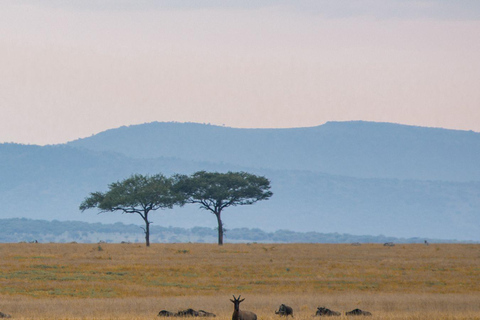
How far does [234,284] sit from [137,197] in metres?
52.5

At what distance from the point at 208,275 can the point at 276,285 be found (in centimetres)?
658

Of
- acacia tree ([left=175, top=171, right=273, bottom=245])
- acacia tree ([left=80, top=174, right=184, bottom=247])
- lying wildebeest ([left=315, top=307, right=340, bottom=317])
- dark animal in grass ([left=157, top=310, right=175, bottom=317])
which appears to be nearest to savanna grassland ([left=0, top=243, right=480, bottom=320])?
dark animal in grass ([left=157, top=310, right=175, bottom=317])

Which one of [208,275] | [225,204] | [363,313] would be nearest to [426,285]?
[208,275]

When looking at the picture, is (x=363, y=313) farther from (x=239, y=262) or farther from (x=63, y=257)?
(x=63, y=257)

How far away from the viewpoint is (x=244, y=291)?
42906 millimetres

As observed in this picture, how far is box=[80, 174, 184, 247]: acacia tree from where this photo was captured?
97.8m

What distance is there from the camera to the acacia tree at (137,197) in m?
97.8

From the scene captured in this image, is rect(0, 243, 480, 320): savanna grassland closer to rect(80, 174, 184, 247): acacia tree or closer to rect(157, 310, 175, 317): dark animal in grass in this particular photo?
rect(157, 310, 175, 317): dark animal in grass

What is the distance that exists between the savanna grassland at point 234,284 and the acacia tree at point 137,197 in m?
28.6

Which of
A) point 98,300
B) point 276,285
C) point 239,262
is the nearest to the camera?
point 98,300

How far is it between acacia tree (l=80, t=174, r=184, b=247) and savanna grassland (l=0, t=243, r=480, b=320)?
28.6m

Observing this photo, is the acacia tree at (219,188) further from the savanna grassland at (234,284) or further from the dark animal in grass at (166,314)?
the dark animal in grass at (166,314)

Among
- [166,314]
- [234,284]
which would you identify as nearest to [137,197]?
[234,284]

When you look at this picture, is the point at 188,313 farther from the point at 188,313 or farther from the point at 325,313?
the point at 325,313
